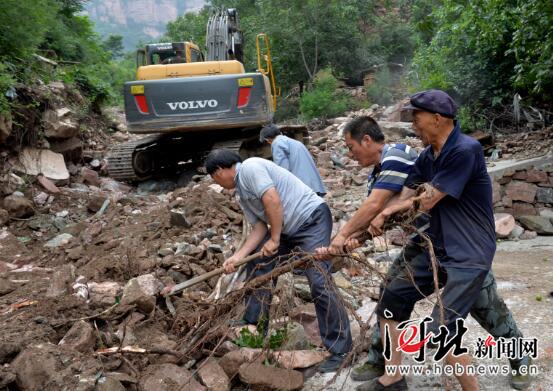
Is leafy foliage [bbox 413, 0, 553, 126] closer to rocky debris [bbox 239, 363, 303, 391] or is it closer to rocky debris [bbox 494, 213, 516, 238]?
rocky debris [bbox 494, 213, 516, 238]

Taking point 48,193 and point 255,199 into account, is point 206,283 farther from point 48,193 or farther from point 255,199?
point 48,193

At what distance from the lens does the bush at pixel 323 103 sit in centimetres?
Answer: 2147

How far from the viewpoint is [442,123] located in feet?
8.37

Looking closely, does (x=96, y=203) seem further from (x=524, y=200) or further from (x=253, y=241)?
(x=524, y=200)

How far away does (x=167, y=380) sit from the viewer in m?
3.16

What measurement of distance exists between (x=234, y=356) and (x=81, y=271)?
213 centimetres

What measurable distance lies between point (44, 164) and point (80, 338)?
19.8ft

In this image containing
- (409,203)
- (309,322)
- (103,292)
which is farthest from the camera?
(103,292)

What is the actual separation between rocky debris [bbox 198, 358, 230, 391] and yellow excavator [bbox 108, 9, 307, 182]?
19.1ft

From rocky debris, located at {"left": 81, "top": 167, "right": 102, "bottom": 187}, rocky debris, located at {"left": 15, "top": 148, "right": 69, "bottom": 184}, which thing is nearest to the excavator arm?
rocky debris, located at {"left": 81, "top": 167, "right": 102, "bottom": 187}

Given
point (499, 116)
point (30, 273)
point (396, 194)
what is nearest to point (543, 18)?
point (499, 116)

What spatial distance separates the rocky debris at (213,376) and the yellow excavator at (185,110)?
5.83m

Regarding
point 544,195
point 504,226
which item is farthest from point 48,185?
point 544,195

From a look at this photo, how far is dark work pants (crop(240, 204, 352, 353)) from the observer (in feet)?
10.6
